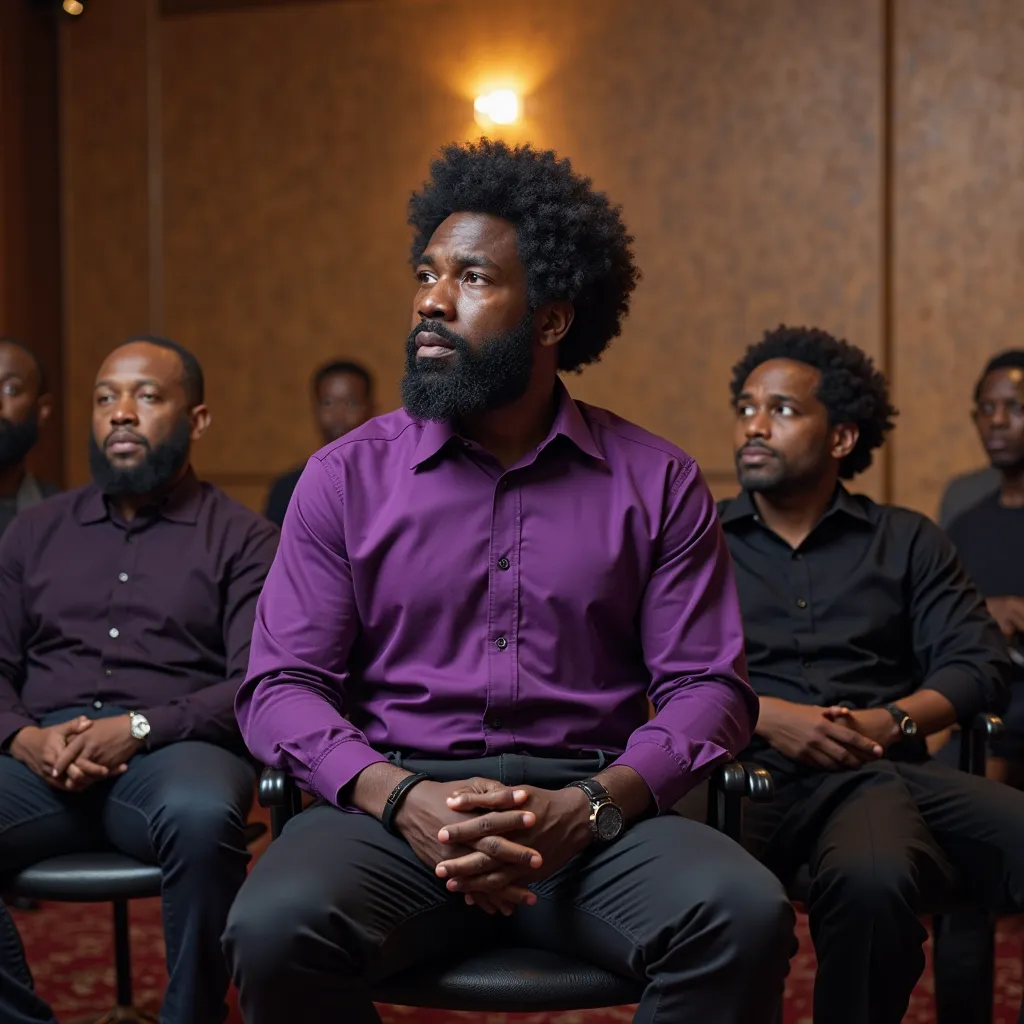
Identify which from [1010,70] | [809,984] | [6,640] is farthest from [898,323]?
[6,640]

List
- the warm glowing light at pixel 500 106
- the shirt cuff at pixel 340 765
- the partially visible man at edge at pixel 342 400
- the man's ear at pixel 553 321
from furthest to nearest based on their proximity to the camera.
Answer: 1. the warm glowing light at pixel 500 106
2. the partially visible man at edge at pixel 342 400
3. the man's ear at pixel 553 321
4. the shirt cuff at pixel 340 765

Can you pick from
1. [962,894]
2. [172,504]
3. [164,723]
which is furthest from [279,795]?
[962,894]

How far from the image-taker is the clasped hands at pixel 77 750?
2.60 metres

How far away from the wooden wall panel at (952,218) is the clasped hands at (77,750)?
4.15m

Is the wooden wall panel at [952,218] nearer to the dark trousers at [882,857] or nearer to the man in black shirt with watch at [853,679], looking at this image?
the man in black shirt with watch at [853,679]

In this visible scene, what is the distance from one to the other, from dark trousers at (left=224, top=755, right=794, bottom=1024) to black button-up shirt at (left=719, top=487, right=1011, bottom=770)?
832mm

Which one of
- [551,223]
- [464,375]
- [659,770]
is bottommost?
[659,770]

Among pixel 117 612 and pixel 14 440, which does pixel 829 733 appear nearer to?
pixel 117 612

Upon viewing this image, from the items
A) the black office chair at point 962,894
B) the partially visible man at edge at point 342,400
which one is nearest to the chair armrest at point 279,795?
the black office chair at point 962,894

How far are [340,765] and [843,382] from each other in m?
1.70

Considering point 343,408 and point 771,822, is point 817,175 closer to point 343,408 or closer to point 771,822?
point 343,408

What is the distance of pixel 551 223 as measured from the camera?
229 cm

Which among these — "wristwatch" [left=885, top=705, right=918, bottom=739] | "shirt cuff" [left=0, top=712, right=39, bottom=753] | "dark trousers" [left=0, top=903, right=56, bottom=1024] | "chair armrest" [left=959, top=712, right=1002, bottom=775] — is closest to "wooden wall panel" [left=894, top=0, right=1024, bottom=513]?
"chair armrest" [left=959, top=712, right=1002, bottom=775]

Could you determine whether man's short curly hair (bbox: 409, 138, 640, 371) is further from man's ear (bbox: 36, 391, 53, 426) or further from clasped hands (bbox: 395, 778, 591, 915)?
man's ear (bbox: 36, 391, 53, 426)
